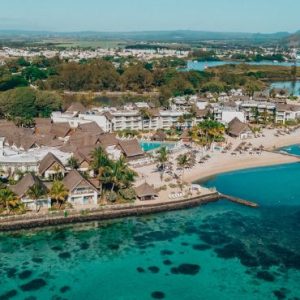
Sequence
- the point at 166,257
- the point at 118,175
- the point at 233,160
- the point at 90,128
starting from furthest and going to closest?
the point at 90,128, the point at 233,160, the point at 118,175, the point at 166,257

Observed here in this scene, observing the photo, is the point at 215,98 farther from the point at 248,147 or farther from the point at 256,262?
the point at 256,262

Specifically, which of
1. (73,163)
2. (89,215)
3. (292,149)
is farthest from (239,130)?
(89,215)

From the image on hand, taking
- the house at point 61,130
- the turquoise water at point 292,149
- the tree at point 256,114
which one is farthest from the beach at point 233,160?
the house at point 61,130

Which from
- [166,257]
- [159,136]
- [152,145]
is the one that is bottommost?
[166,257]

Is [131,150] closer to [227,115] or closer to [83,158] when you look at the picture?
[83,158]

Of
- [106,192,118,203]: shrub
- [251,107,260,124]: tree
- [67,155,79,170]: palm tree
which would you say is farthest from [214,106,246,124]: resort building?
[106,192,118,203]: shrub

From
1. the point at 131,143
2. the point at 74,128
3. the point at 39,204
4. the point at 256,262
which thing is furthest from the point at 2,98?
the point at 256,262

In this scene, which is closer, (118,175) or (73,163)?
(118,175)
